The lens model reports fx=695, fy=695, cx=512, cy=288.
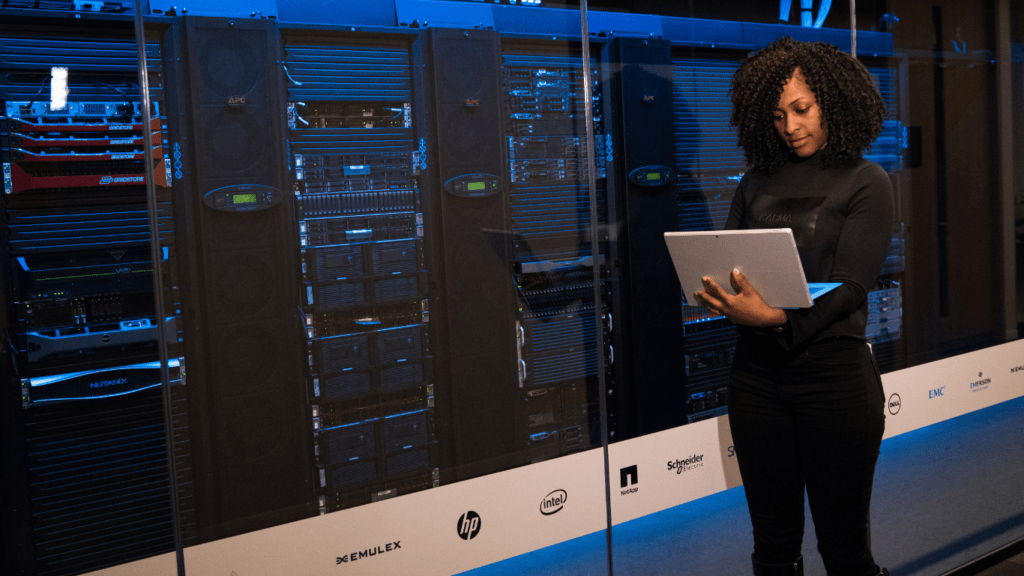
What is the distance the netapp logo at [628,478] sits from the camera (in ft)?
7.38

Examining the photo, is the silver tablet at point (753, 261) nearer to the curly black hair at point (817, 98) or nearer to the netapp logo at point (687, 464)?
the curly black hair at point (817, 98)

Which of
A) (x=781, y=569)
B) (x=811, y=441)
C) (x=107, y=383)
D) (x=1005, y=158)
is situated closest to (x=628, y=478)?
(x=781, y=569)

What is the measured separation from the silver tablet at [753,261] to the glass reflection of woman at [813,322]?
0.08 ft

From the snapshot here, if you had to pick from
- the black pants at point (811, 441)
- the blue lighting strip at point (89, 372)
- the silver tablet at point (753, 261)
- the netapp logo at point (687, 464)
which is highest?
the silver tablet at point (753, 261)

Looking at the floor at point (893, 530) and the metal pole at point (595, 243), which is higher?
the metal pole at point (595, 243)

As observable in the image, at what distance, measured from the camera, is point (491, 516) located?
6.62ft

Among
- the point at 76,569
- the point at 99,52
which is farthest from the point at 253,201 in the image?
the point at 76,569

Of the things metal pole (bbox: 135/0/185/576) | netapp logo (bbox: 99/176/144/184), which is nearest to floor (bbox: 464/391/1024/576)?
metal pole (bbox: 135/0/185/576)

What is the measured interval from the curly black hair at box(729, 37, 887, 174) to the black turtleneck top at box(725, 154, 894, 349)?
0.17ft

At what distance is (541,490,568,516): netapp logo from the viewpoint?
2.10 meters

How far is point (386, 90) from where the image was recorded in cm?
199

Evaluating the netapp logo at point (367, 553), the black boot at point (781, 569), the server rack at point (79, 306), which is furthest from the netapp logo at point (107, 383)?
the black boot at point (781, 569)

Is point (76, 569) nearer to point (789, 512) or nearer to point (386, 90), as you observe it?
point (386, 90)

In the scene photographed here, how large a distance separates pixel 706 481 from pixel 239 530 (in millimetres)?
1518
